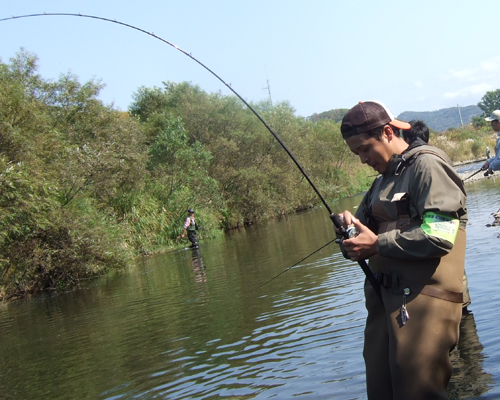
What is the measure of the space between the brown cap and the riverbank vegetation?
41.9 feet

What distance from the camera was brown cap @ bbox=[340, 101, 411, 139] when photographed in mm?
3178

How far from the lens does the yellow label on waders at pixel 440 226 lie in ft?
9.20

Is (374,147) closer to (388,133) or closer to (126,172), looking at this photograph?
(388,133)

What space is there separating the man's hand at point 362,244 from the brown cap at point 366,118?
50cm

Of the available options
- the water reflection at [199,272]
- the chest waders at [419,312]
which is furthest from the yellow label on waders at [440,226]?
the water reflection at [199,272]

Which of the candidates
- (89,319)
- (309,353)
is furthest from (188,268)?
(309,353)

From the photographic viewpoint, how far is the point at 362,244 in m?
3.03

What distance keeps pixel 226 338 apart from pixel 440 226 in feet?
16.6

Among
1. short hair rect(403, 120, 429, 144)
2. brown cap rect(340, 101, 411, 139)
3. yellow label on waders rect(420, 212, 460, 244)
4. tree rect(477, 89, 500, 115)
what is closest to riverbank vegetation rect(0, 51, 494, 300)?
short hair rect(403, 120, 429, 144)

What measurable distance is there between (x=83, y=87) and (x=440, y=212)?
27.4 meters

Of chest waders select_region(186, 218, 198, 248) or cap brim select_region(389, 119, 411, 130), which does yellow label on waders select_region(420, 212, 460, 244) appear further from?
chest waders select_region(186, 218, 198, 248)

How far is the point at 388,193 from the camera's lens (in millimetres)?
3158

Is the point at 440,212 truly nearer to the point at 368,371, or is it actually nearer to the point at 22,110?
the point at 368,371

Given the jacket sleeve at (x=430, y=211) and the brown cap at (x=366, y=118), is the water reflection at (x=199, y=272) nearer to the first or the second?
the brown cap at (x=366, y=118)
